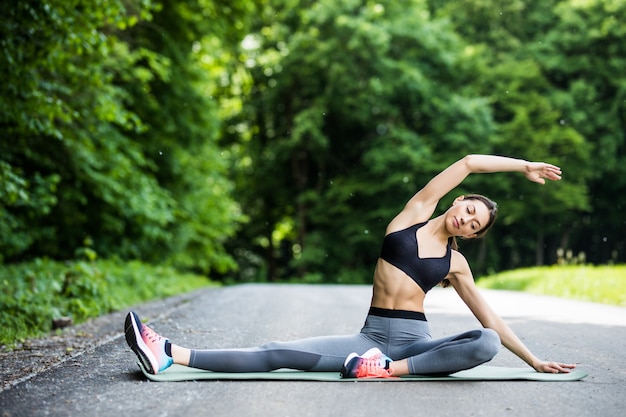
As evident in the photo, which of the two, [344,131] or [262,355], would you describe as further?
[344,131]

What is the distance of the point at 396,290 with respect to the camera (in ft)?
15.3

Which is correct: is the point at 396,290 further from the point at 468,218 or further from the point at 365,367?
the point at 468,218

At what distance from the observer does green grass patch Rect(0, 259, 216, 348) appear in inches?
312

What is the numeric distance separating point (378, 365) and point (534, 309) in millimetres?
6544

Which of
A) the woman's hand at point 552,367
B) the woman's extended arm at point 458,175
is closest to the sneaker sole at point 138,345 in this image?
the woman's extended arm at point 458,175

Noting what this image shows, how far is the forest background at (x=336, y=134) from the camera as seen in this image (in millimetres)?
17031

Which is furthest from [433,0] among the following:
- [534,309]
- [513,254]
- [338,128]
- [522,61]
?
[534,309]

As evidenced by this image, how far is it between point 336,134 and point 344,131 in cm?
48

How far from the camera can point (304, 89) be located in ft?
103

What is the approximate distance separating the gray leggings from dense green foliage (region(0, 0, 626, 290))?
1088cm

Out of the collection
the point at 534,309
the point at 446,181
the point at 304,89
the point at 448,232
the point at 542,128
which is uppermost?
the point at 304,89

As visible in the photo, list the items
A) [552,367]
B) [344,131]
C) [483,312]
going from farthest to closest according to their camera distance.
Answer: [344,131] < [552,367] < [483,312]

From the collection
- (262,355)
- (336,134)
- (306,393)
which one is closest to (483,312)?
(306,393)

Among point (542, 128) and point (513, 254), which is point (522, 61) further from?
point (513, 254)
